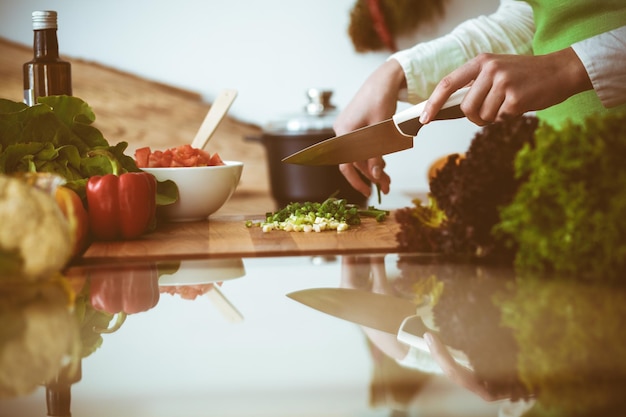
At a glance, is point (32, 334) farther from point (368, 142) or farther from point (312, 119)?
point (312, 119)

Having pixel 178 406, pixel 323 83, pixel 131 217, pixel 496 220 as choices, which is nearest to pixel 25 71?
pixel 131 217

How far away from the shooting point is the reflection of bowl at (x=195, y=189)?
4.73ft

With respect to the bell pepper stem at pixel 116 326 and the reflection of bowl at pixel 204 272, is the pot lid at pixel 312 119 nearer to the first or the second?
the reflection of bowl at pixel 204 272

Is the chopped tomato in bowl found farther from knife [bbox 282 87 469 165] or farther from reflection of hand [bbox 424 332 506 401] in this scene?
reflection of hand [bbox 424 332 506 401]

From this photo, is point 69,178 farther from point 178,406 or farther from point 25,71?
point 178,406

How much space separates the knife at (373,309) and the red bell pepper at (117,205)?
0.46 meters

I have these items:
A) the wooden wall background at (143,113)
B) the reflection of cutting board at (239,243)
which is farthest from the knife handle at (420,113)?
the wooden wall background at (143,113)

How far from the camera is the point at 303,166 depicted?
1.85 metres

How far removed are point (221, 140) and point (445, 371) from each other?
213 centimetres

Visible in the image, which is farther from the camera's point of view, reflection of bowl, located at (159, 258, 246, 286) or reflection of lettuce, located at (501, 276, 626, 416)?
reflection of bowl, located at (159, 258, 246, 286)

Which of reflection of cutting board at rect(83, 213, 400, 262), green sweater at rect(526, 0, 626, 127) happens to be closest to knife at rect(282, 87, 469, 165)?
reflection of cutting board at rect(83, 213, 400, 262)

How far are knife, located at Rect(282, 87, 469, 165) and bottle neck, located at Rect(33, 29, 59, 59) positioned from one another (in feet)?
1.45

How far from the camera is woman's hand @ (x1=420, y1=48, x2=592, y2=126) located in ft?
3.91

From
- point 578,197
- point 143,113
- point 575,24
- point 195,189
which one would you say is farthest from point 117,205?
point 143,113
